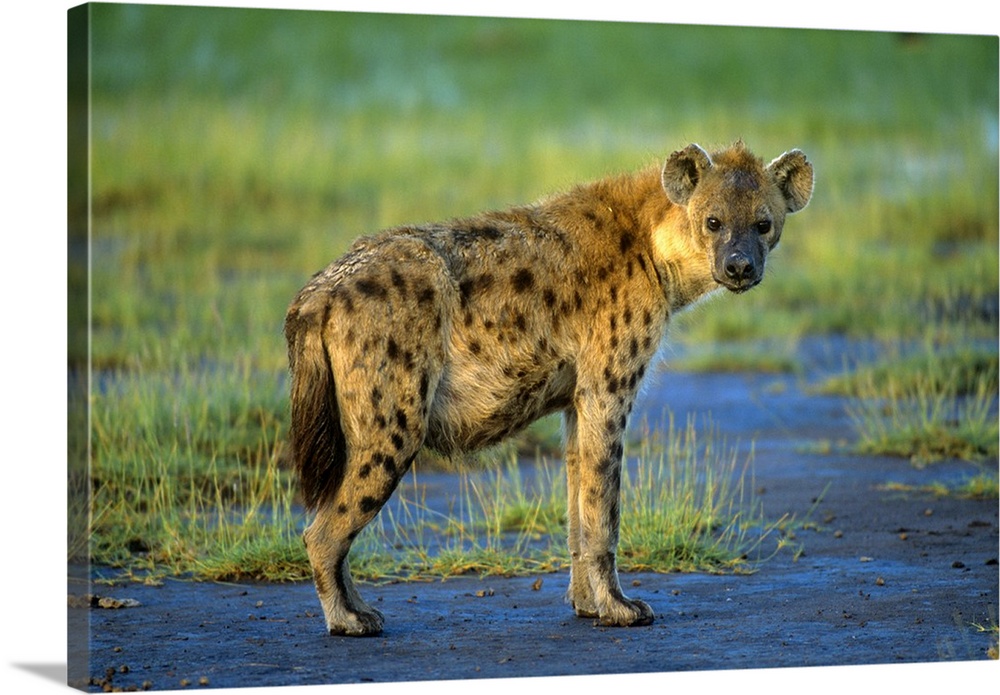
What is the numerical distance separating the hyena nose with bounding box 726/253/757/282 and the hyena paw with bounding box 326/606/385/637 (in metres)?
1.65

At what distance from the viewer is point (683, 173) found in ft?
21.3

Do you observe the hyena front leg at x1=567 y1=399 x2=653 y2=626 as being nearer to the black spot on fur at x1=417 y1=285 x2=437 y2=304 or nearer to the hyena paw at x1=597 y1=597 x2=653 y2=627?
the hyena paw at x1=597 y1=597 x2=653 y2=627

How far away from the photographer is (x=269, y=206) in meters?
11.1

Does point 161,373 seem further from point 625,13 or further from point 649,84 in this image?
point 649,84

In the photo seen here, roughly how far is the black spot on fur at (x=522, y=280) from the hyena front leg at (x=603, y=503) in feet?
1.45

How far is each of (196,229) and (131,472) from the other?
260 centimetres

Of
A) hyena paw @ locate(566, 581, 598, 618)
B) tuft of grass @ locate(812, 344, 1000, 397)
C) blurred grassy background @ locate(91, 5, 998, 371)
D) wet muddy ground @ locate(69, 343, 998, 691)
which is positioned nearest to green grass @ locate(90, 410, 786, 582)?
wet muddy ground @ locate(69, 343, 998, 691)

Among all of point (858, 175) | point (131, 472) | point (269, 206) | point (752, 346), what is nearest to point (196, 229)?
point (269, 206)

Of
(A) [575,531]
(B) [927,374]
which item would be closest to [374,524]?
(A) [575,531]

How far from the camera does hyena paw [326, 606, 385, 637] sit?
614 centimetres

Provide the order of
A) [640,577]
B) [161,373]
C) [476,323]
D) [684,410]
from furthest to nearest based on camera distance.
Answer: [684,410]
[161,373]
[640,577]
[476,323]

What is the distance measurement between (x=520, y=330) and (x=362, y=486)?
77 cm

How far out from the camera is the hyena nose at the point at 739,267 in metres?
6.24

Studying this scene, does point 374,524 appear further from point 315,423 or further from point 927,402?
point 927,402
